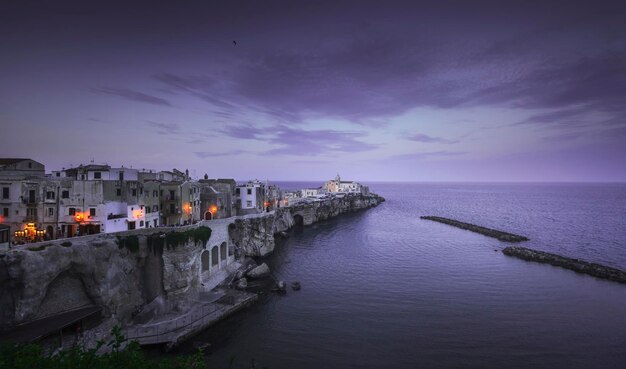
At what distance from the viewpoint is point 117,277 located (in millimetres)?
36219

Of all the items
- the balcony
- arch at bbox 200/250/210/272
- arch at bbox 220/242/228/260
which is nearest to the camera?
the balcony

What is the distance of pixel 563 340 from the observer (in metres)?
34.7

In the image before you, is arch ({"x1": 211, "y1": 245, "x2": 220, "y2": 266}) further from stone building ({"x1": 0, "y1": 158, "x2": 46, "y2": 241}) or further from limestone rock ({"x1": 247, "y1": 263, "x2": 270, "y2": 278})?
stone building ({"x1": 0, "y1": 158, "x2": 46, "y2": 241})

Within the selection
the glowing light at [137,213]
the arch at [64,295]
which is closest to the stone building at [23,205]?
the glowing light at [137,213]

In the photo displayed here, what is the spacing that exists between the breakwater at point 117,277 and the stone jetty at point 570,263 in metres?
59.8

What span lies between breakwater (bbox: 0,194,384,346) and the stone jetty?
2352 inches

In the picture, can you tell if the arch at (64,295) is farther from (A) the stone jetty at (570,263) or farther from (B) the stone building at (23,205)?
(A) the stone jetty at (570,263)

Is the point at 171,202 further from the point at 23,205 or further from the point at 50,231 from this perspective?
the point at 23,205

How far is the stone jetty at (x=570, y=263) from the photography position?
54406mm

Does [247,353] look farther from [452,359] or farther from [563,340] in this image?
[563,340]

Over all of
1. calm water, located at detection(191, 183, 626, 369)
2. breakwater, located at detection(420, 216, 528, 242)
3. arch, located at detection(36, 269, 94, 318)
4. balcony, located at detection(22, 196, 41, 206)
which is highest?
balcony, located at detection(22, 196, 41, 206)

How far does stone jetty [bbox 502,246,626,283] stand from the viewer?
5441cm

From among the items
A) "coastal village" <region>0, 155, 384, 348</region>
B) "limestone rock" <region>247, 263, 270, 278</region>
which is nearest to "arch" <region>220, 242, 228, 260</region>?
"coastal village" <region>0, 155, 384, 348</region>

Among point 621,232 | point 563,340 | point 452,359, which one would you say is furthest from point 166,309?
point 621,232
